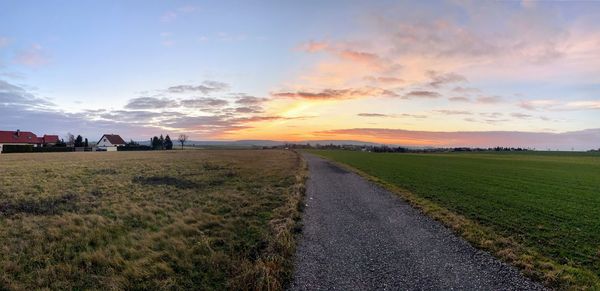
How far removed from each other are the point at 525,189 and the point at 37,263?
80.5ft

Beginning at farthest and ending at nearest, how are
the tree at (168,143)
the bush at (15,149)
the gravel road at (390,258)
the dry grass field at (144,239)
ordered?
the tree at (168,143)
the bush at (15,149)
the dry grass field at (144,239)
the gravel road at (390,258)

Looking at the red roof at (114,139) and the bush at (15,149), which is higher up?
the red roof at (114,139)

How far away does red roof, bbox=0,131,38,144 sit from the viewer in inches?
3806

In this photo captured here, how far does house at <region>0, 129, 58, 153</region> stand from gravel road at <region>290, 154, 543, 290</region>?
113552mm

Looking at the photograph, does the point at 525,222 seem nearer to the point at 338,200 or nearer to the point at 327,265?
the point at 338,200

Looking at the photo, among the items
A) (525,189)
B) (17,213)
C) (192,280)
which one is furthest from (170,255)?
(525,189)

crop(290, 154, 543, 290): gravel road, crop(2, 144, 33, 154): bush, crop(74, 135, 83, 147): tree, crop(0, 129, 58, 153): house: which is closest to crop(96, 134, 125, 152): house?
crop(74, 135, 83, 147): tree

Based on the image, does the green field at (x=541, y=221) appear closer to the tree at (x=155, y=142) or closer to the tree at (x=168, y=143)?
the tree at (x=155, y=142)

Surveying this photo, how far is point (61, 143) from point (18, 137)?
11.0 m

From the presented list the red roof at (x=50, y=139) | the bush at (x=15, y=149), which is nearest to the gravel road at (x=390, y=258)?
the bush at (x=15, y=149)

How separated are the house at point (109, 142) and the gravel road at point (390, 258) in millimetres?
128020

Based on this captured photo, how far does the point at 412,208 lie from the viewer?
13875mm

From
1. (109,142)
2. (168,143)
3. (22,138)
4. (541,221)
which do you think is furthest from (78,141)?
(541,221)

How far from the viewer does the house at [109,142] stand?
11994 centimetres
